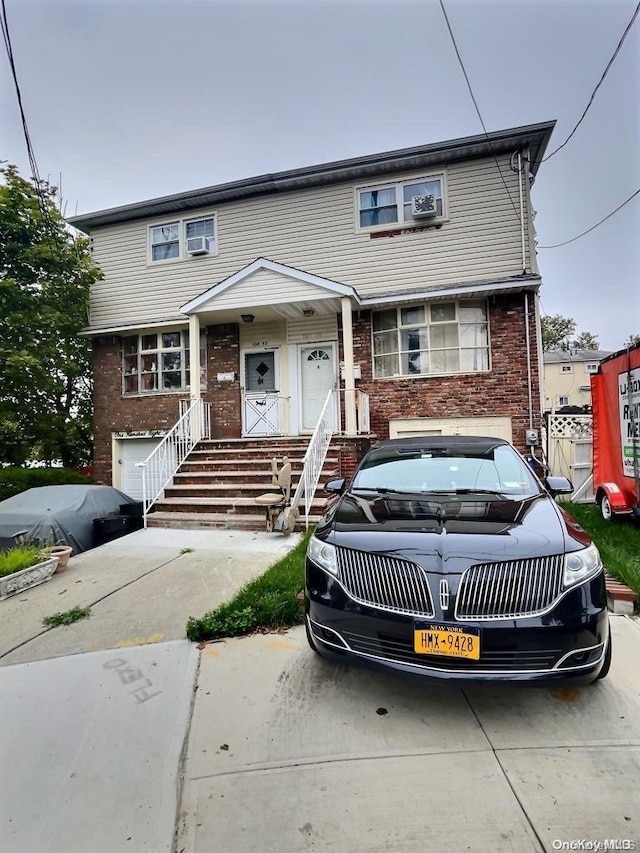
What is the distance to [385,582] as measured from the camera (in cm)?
236

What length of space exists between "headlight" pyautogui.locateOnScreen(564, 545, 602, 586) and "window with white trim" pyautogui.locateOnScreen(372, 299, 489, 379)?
7563 mm

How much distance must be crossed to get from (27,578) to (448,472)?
459 centimetres

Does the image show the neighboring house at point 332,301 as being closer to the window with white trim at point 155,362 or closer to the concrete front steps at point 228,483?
the window with white trim at point 155,362

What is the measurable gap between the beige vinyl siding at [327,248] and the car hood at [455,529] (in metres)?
7.39

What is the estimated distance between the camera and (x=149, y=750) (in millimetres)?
2150

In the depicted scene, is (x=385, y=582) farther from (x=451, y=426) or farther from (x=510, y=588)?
(x=451, y=426)

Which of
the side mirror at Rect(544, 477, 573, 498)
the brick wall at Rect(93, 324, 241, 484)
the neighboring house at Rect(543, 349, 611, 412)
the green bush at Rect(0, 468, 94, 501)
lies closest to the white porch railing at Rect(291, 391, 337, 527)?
the brick wall at Rect(93, 324, 241, 484)

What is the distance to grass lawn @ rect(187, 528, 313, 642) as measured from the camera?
11.0 ft

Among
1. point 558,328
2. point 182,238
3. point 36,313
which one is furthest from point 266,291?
point 558,328

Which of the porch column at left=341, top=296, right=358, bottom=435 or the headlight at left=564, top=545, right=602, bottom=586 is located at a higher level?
the porch column at left=341, top=296, right=358, bottom=435

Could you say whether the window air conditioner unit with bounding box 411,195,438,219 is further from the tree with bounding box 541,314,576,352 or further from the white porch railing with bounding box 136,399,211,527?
the tree with bounding box 541,314,576,352

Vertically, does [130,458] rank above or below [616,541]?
above

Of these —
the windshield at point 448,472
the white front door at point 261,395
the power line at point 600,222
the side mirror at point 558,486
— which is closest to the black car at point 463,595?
the windshield at point 448,472

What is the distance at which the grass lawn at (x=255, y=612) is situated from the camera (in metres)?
3.34
